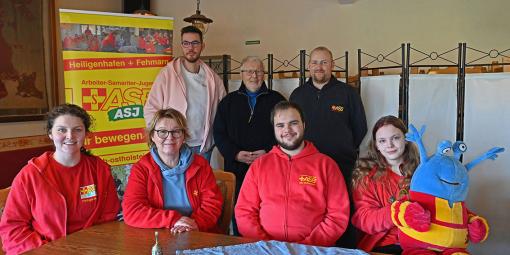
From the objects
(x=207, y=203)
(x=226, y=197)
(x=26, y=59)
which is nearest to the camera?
(x=207, y=203)

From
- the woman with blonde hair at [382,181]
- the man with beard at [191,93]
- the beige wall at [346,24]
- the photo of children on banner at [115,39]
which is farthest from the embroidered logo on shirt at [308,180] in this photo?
the beige wall at [346,24]

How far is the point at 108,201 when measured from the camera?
A: 197 centimetres

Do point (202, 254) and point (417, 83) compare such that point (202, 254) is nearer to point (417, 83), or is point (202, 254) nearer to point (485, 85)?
point (417, 83)

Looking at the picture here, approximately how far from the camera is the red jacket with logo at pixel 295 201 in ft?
6.16

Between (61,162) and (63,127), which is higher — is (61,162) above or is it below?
below

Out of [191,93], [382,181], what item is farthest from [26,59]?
[382,181]

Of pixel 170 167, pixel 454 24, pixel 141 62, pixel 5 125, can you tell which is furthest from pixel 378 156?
pixel 454 24

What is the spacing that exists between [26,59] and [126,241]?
119 inches

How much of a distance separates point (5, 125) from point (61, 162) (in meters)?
2.44

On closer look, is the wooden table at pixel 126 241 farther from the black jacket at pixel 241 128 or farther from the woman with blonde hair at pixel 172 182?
the black jacket at pixel 241 128

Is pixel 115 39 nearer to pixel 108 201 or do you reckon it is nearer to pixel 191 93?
pixel 191 93

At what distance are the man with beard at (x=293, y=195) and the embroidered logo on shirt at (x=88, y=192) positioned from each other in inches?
25.5

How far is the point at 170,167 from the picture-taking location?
1.99 m

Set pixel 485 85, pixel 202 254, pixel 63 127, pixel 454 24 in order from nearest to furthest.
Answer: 1. pixel 202 254
2. pixel 63 127
3. pixel 485 85
4. pixel 454 24
